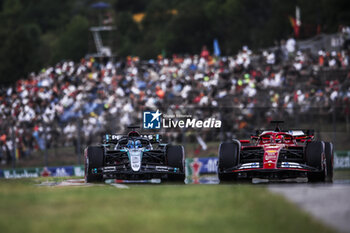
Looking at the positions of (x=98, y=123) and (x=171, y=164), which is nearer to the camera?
(x=171, y=164)

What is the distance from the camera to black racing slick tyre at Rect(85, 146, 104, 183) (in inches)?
679

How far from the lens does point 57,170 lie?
2703 centimetres

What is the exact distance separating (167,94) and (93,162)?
1421 centimetres

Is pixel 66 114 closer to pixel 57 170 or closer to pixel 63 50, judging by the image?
pixel 57 170

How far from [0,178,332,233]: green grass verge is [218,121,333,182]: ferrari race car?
4.55 metres

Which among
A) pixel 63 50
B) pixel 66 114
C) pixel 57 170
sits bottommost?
pixel 57 170

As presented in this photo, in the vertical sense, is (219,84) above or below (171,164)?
above

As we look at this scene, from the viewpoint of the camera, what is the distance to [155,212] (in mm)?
9336

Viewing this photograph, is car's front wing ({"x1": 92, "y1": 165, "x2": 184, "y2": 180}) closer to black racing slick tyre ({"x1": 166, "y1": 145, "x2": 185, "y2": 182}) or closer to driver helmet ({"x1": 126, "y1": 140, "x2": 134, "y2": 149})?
black racing slick tyre ({"x1": 166, "y1": 145, "x2": 185, "y2": 182})

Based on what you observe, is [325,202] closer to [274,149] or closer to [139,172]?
[274,149]

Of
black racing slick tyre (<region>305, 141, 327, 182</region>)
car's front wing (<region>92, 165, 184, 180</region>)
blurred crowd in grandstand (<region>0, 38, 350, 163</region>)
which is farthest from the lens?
blurred crowd in grandstand (<region>0, 38, 350, 163</region>)

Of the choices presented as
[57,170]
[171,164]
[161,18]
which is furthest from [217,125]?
[161,18]

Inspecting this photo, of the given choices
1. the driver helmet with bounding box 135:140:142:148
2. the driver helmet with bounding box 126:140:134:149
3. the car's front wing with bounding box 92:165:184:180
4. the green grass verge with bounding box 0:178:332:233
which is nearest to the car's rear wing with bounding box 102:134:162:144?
the driver helmet with bounding box 135:140:142:148

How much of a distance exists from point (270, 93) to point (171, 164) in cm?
1212
